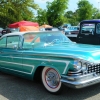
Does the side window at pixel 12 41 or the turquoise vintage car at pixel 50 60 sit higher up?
the side window at pixel 12 41

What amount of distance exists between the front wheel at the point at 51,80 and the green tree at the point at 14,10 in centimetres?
2291

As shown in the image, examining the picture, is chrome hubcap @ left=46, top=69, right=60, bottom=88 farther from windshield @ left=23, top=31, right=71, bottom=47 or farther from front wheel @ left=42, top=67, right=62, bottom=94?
windshield @ left=23, top=31, right=71, bottom=47

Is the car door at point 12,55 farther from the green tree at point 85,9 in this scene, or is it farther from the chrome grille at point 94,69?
the green tree at point 85,9

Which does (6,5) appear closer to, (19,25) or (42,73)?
(19,25)

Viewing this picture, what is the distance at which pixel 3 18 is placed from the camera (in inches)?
1085

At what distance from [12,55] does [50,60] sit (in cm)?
147

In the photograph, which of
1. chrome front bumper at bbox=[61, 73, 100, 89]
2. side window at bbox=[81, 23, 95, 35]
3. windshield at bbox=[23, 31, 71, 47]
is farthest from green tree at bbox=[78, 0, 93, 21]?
chrome front bumper at bbox=[61, 73, 100, 89]

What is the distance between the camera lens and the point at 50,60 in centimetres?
429

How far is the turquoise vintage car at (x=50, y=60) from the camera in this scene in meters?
3.91

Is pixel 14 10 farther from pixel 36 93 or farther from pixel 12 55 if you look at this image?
pixel 36 93

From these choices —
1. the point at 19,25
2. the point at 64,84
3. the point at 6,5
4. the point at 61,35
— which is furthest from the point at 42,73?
the point at 6,5

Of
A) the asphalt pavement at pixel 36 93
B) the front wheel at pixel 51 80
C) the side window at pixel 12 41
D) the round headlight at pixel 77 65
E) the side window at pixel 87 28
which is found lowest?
the asphalt pavement at pixel 36 93

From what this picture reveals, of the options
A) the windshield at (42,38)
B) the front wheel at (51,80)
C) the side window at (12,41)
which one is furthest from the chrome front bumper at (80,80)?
the side window at (12,41)

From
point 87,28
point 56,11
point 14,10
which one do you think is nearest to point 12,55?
point 87,28
